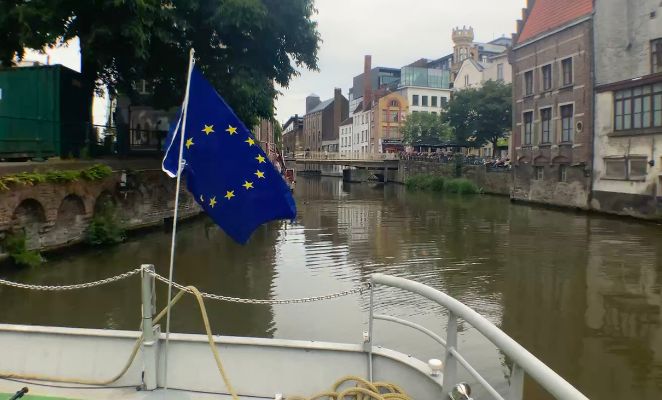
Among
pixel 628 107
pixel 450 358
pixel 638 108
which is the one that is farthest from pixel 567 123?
pixel 450 358

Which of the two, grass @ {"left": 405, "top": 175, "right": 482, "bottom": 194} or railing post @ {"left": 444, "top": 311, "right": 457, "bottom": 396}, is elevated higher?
grass @ {"left": 405, "top": 175, "right": 482, "bottom": 194}

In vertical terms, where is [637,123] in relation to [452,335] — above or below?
above

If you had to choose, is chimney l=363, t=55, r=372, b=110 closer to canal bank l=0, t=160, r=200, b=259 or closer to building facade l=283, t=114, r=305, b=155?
building facade l=283, t=114, r=305, b=155

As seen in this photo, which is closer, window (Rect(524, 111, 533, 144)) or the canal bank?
the canal bank

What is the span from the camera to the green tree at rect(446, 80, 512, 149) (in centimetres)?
5059

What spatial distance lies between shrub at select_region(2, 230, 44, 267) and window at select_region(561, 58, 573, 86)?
2976cm

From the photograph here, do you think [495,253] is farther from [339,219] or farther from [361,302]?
[339,219]

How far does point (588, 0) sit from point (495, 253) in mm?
21349

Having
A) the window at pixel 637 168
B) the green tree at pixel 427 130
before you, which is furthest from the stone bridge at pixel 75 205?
the green tree at pixel 427 130

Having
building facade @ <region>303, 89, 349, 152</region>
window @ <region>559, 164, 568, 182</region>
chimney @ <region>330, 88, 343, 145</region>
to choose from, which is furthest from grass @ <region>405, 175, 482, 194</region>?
building facade @ <region>303, 89, 349, 152</region>

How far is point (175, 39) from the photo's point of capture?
21984 millimetres

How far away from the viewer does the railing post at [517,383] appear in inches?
104

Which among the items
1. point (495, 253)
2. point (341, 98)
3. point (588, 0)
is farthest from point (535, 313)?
point (341, 98)

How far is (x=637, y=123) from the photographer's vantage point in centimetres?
2738
